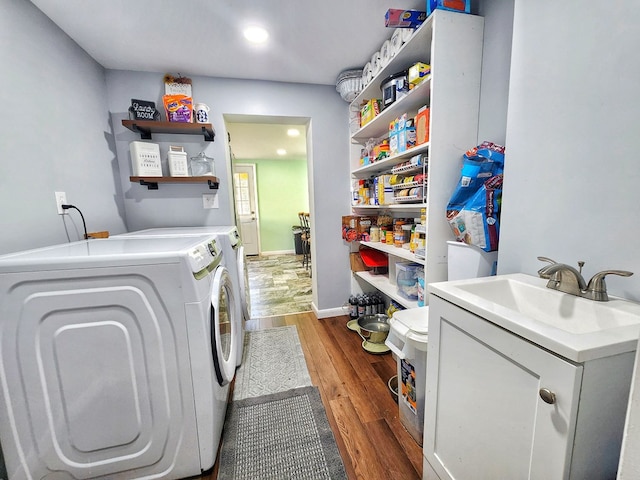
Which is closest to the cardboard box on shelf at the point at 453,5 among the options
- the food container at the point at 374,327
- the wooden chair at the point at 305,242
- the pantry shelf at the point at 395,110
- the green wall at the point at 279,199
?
the pantry shelf at the point at 395,110

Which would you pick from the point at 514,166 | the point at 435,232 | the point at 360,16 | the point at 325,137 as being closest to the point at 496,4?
the point at 360,16

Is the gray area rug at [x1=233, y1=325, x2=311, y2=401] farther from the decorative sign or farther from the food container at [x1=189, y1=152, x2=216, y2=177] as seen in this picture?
the decorative sign

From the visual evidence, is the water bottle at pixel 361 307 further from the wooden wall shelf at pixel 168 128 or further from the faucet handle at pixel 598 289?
the wooden wall shelf at pixel 168 128

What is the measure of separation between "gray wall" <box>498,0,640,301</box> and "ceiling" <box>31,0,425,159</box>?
0.92m

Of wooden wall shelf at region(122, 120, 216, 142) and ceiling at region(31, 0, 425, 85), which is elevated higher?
ceiling at region(31, 0, 425, 85)

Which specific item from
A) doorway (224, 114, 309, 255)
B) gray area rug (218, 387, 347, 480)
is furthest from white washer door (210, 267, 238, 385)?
doorway (224, 114, 309, 255)

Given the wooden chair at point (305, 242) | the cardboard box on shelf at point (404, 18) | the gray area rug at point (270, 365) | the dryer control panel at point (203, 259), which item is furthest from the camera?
the wooden chair at point (305, 242)

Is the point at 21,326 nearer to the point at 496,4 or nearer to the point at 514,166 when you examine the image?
the point at 514,166

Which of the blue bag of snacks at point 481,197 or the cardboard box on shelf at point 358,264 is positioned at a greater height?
the blue bag of snacks at point 481,197

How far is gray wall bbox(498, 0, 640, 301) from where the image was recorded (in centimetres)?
72

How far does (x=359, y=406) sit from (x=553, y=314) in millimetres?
1114

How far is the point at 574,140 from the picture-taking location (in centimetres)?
84

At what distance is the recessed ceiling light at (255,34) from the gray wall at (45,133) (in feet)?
3.71

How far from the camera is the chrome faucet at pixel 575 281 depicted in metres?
0.74
